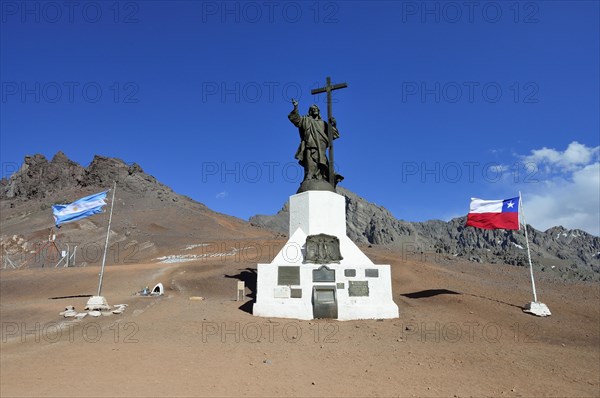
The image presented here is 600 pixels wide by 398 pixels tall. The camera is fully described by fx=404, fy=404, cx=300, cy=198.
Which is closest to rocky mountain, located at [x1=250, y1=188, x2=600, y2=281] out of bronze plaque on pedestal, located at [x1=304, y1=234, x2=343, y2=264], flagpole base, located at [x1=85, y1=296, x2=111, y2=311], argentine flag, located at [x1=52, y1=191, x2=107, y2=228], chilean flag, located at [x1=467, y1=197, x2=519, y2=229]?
argentine flag, located at [x1=52, y1=191, x2=107, y2=228]

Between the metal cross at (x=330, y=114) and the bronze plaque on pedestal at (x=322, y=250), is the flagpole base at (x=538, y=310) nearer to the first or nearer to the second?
the bronze plaque on pedestal at (x=322, y=250)

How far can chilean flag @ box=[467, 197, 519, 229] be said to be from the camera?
1565 cm

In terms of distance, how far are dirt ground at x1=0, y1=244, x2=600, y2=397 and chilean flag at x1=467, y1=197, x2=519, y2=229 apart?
10.0 ft

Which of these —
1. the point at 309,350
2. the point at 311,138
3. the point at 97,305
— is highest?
the point at 311,138

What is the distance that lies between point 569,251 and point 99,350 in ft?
395

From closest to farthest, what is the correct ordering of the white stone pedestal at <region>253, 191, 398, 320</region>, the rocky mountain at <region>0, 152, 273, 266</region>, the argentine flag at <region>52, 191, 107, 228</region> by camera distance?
the white stone pedestal at <region>253, 191, 398, 320</region> → the argentine flag at <region>52, 191, 107, 228</region> → the rocky mountain at <region>0, 152, 273, 266</region>

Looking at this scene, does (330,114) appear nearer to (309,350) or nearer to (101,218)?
(309,350)

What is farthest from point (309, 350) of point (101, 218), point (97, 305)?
point (101, 218)

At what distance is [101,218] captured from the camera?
51.7 metres

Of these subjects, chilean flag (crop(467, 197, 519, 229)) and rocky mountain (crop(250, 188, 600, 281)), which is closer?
chilean flag (crop(467, 197, 519, 229))

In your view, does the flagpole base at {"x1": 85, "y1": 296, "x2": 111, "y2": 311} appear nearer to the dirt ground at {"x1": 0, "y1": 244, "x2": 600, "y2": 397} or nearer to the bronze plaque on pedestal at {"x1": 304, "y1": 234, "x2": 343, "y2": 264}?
the dirt ground at {"x1": 0, "y1": 244, "x2": 600, "y2": 397}

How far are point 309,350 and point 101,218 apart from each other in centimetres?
4946

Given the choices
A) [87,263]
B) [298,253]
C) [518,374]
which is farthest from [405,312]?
[87,263]

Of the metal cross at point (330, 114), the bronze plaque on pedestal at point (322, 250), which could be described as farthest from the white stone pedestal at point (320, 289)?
the metal cross at point (330, 114)
